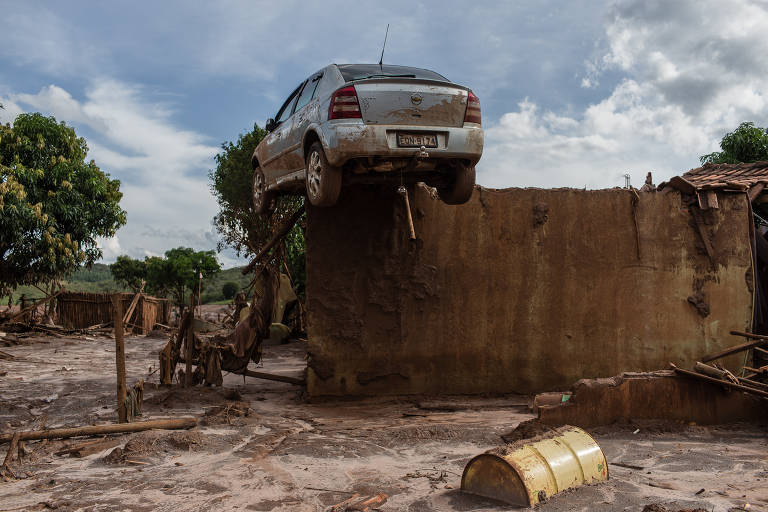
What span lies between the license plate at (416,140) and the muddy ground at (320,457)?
2.98 metres

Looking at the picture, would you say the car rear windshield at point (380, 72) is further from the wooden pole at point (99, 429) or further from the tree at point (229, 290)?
the tree at point (229, 290)

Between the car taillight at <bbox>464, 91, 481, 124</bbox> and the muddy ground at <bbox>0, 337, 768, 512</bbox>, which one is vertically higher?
the car taillight at <bbox>464, 91, 481, 124</bbox>

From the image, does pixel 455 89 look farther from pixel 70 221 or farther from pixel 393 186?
pixel 70 221

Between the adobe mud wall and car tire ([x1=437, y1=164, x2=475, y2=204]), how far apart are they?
1.30m

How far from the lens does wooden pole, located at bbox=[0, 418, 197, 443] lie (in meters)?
6.25

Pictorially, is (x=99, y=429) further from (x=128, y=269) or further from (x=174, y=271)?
(x=128, y=269)

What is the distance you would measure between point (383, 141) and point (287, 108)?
2765 mm

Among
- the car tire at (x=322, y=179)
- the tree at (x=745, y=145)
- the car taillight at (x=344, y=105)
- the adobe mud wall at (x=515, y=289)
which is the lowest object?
the adobe mud wall at (x=515, y=289)

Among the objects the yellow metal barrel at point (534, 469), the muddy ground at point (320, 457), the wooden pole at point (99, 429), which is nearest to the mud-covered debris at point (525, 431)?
the muddy ground at point (320, 457)

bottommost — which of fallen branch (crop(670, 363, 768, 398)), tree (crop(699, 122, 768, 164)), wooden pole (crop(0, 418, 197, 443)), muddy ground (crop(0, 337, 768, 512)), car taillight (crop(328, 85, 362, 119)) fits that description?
muddy ground (crop(0, 337, 768, 512))

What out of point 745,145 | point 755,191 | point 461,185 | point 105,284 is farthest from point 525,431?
point 105,284

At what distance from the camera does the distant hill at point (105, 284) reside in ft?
147

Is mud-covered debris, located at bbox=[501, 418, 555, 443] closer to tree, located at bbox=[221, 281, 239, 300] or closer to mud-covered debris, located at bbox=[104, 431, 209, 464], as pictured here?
mud-covered debris, located at bbox=[104, 431, 209, 464]

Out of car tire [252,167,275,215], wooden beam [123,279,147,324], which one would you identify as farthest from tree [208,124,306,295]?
car tire [252,167,275,215]
